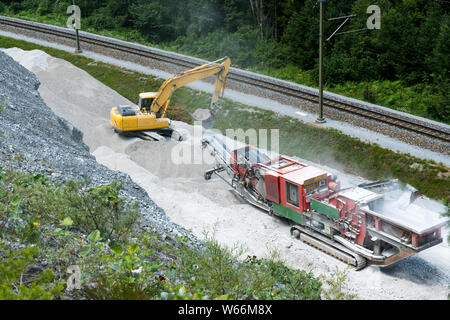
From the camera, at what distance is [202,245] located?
11102mm

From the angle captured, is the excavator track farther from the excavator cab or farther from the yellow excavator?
the excavator cab

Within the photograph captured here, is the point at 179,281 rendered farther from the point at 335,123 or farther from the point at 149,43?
the point at 149,43

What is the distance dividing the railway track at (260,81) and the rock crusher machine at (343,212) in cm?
825

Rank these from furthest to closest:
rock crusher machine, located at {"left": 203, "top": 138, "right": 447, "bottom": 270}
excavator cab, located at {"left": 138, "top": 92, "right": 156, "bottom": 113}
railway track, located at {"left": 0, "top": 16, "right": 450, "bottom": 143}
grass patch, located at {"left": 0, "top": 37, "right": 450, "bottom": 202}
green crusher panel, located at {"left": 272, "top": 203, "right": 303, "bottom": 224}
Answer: excavator cab, located at {"left": 138, "top": 92, "right": 156, "bottom": 113}, railway track, located at {"left": 0, "top": 16, "right": 450, "bottom": 143}, grass patch, located at {"left": 0, "top": 37, "right": 450, "bottom": 202}, green crusher panel, located at {"left": 272, "top": 203, "right": 303, "bottom": 224}, rock crusher machine, located at {"left": 203, "top": 138, "right": 447, "bottom": 270}

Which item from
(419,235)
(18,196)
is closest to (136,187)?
(18,196)

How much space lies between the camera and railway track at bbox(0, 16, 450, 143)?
22484 millimetres

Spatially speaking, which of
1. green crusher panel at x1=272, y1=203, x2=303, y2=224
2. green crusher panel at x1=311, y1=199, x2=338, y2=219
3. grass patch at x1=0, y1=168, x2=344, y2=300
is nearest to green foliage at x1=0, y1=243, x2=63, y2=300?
grass patch at x1=0, y1=168, x2=344, y2=300

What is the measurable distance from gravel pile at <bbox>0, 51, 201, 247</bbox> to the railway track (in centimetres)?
1297

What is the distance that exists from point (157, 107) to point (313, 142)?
7.35 metres

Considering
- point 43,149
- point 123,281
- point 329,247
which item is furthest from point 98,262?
point 329,247

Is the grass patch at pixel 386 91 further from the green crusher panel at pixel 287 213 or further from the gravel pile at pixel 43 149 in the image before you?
the gravel pile at pixel 43 149

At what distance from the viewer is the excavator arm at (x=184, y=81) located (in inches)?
891

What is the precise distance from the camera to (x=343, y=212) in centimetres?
1412

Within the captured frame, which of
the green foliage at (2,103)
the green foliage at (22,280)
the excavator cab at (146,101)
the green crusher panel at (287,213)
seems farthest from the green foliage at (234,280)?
the excavator cab at (146,101)
